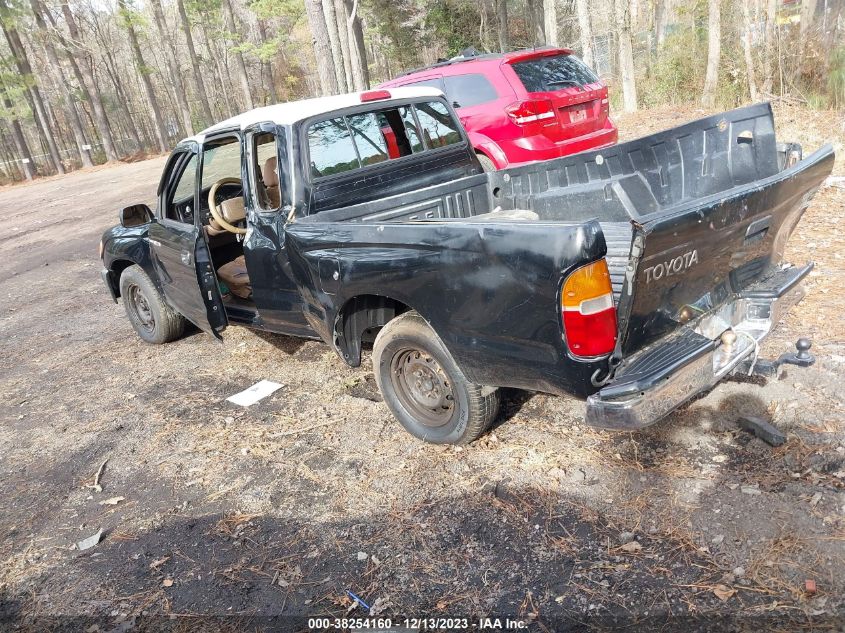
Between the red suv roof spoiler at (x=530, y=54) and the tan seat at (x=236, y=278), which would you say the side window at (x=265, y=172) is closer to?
the tan seat at (x=236, y=278)

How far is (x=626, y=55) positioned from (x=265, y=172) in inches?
445

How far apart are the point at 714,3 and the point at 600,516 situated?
434 inches

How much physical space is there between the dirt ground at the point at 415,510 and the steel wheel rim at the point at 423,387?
217 mm

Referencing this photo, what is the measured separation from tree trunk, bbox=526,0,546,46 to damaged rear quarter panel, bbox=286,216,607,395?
25.1 meters

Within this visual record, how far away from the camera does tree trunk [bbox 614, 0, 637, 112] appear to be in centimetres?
1273

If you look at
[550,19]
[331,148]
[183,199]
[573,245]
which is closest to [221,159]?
[183,199]

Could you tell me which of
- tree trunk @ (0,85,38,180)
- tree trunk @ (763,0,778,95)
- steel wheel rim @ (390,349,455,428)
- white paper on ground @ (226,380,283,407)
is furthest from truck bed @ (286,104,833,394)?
tree trunk @ (0,85,38,180)

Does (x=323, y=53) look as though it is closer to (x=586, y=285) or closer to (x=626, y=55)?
(x=626, y=55)

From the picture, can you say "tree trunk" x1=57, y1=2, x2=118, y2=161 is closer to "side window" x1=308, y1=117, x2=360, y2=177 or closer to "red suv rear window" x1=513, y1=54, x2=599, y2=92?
"red suv rear window" x1=513, y1=54, x2=599, y2=92

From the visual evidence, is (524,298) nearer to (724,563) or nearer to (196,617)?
(724,563)

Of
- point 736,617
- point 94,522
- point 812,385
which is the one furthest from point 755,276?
point 94,522

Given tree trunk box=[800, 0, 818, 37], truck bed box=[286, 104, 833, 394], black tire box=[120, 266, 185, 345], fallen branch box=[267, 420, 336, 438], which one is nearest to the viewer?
truck bed box=[286, 104, 833, 394]

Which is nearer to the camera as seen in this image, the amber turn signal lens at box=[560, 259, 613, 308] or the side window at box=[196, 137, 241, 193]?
the amber turn signal lens at box=[560, 259, 613, 308]

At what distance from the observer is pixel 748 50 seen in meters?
9.70
